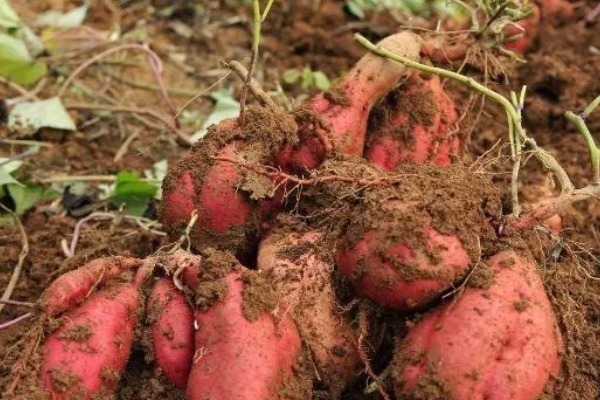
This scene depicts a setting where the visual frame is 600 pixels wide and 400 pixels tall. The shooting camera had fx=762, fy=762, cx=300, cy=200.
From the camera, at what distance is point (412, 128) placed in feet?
5.88

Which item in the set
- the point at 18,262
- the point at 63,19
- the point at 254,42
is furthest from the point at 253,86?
the point at 63,19

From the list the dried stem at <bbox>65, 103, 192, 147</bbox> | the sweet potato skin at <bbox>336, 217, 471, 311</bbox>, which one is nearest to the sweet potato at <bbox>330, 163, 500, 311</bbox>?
the sweet potato skin at <bbox>336, 217, 471, 311</bbox>

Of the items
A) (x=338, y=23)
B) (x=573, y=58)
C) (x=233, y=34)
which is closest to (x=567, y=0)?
(x=573, y=58)

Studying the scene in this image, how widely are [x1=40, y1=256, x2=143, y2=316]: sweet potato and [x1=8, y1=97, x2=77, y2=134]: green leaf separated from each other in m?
1.01

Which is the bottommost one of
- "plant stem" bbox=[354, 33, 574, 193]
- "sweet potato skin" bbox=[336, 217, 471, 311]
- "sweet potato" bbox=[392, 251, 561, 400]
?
"sweet potato" bbox=[392, 251, 561, 400]

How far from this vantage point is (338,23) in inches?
124

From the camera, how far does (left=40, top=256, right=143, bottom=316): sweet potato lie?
137 centimetres

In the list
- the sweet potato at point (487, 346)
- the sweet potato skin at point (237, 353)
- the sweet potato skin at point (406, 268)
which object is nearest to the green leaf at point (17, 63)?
the sweet potato skin at point (237, 353)

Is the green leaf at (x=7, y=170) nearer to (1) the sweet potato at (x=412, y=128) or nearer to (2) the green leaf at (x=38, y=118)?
(2) the green leaf at (x=38, y=118)

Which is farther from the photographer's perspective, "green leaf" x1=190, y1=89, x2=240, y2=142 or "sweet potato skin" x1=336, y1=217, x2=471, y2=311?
"green leaf" x1=190, y1=89, x2=240, y2=142

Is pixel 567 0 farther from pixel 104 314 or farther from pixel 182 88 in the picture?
pixel 104 314

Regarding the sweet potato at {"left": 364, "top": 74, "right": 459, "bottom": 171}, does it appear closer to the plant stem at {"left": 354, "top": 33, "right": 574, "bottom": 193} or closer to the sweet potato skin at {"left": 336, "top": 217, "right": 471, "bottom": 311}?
the plant stem at {"left": 354, "top": 33, "right": 574, "bottom": 193}

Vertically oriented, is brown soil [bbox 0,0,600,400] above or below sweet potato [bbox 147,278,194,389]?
below

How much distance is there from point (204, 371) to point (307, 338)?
0.70ft
